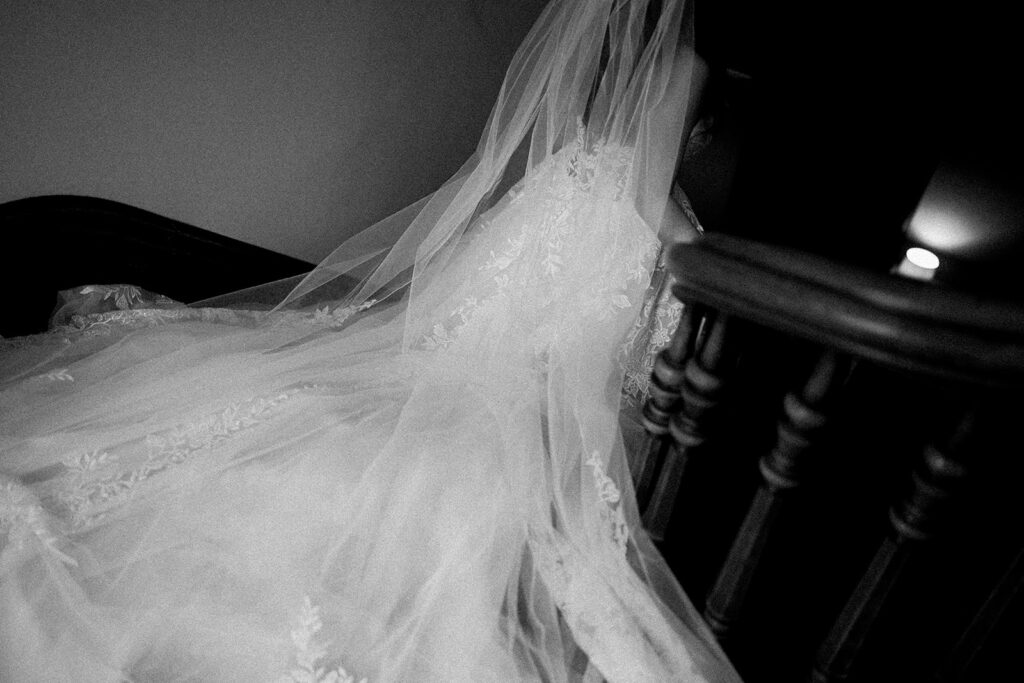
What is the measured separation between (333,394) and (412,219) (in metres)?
0.59

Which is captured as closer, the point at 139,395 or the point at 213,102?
the point at 139,395

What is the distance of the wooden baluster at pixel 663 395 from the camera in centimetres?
73

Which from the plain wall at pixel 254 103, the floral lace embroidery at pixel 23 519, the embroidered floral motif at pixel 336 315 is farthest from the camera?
the plain wall at pixel 254 103

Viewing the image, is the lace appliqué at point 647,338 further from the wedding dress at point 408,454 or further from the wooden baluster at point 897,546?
the wooden baluster at point 897,546

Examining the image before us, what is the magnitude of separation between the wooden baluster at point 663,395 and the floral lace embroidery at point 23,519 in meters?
0.88

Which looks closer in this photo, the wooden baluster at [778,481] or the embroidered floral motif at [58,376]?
the wooden baluster at [778,481]

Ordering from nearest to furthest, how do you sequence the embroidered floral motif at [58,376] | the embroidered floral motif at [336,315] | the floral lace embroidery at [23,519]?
the floral lace embroidery at [23,519] < the embroidered floral motif at [58,376] < the embroidered floral motif at [336,315]

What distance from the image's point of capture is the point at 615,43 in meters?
1.23

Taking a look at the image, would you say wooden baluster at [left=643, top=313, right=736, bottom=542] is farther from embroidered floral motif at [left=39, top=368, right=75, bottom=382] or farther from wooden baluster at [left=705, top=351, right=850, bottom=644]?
embroidered floral motif at [left=39, top=368, right=75, bottom=382]

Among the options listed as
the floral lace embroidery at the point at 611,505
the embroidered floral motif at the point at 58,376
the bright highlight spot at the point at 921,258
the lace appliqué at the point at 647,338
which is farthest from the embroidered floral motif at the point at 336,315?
the bright highlight spot at the point at 921,258

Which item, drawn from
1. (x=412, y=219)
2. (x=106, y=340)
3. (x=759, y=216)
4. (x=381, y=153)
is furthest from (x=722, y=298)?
(x=381, y=153)

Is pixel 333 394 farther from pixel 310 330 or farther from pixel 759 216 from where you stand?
pixel 759 216

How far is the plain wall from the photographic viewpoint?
1700 millimetres

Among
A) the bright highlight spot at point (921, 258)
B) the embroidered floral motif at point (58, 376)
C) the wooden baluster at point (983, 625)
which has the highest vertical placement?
the wooden baluster at point (983, 625)
